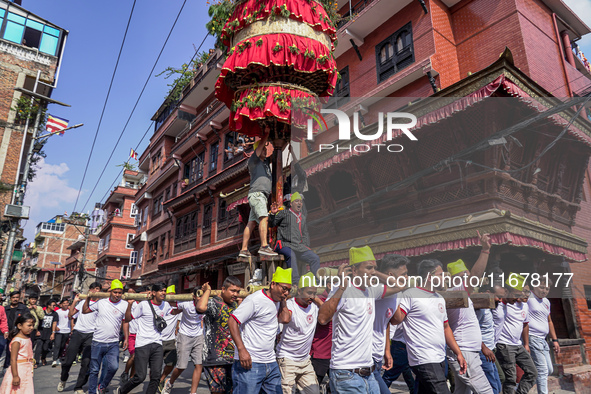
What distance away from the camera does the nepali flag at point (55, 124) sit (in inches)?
1129

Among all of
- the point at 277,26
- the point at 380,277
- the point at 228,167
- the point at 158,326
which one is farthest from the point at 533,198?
the point at 228,167

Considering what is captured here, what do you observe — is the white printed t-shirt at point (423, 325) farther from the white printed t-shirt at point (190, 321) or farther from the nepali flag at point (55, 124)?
the nepali flag at point (55, 124)

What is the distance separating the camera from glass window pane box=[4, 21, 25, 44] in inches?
1374

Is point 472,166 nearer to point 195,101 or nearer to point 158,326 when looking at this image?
point 158,326

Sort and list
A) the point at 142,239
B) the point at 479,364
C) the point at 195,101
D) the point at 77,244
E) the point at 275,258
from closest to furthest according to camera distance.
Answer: the point at 479,364
the point at 275,258
the point at 195,101
the point at 142,239
the point at 77,244

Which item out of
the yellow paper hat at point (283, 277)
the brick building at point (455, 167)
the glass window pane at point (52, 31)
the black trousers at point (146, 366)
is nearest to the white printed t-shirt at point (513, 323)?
the brick building at point (455, 167)

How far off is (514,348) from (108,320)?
7.78 meters

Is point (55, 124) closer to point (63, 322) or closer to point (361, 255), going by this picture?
point (63, 322)

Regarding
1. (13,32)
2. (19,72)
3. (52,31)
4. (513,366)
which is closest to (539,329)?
(513,366)

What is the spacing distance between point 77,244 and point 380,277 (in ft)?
203

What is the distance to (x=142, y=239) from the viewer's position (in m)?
31.3

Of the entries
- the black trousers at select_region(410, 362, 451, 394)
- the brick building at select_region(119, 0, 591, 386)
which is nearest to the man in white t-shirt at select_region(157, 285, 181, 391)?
the brick building at select_region(119, 0, 591, 386)

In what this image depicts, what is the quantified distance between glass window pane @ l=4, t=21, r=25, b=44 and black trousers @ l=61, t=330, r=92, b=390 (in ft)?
121

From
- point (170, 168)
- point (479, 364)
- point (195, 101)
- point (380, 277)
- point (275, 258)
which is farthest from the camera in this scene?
point (170, 168)
